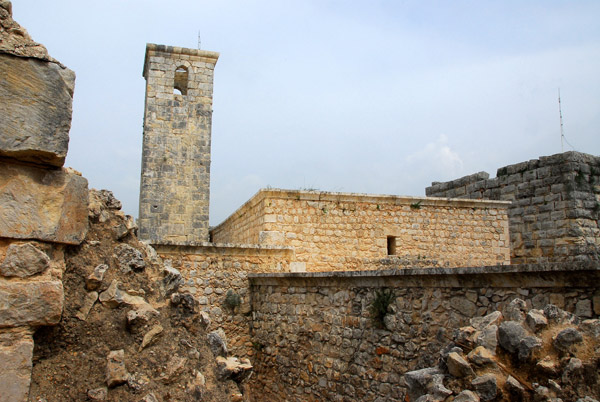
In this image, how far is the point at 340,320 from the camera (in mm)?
7949

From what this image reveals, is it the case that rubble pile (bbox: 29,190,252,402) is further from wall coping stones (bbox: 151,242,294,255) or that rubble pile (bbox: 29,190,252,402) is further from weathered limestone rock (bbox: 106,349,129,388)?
wall coping stones (bbox: 151,242,294,255)

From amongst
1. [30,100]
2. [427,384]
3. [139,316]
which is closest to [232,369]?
[139,316]

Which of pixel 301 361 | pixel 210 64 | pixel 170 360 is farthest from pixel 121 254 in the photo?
pixel 210 64

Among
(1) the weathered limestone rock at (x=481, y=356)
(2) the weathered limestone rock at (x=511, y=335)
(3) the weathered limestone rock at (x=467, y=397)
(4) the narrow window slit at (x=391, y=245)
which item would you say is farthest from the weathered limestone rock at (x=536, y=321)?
(4) the narrow window slit at (x=391, y=245)

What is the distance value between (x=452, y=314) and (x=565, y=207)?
7.79m

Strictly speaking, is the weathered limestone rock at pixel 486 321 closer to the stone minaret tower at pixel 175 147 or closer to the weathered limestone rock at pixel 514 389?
the weathered limestone rock at pixel 514 389

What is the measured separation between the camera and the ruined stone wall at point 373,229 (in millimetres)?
11789

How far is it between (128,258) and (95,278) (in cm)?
31

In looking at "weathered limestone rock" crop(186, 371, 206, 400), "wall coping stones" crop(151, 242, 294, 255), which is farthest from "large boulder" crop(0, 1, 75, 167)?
"wall coping stones" crop(151, 242, 294, 255)

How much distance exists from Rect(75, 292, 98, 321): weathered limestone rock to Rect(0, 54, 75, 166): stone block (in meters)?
0.82

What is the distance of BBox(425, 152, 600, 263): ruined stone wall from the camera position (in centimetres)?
1233

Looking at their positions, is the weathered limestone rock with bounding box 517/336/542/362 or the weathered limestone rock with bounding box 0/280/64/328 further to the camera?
the weathered limestone rock with bounding box 517/336/542/362

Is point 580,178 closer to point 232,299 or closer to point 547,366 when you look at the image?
point 232,299

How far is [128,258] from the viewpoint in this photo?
3.69 m
